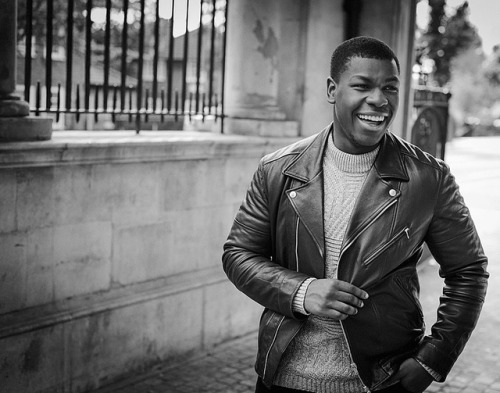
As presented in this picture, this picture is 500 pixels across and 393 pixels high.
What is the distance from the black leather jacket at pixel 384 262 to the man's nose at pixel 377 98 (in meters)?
0.22

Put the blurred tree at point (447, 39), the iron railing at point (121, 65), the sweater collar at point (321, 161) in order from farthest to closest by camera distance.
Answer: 1. the blurred tree at point (447, 39)
2. the iron railing at point (121, 65)
3. the sweater collar at point (321, 161)

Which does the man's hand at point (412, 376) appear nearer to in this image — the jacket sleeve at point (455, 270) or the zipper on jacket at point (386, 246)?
the jacket sleeve at point (455, 270)

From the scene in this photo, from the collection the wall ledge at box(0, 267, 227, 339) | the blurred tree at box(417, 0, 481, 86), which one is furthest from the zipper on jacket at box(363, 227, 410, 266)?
the blurred tree at box(417, 0, 481, 86)

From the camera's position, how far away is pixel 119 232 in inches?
217

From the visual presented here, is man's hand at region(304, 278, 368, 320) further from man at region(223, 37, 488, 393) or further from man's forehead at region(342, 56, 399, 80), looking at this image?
man's forehead at region(342, 56, 399, 80)

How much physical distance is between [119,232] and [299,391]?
3.16 meters

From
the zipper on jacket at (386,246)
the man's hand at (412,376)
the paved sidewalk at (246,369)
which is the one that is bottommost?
the paved sidewalk at (246,369)

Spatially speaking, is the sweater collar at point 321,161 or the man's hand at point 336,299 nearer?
the man's hand at point 336,299

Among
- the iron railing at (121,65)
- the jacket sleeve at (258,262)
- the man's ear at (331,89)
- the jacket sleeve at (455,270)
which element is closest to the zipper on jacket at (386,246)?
the jacket sleeve at (455,270)

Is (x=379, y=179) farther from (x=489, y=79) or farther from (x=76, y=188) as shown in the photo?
(x=489, y=79)

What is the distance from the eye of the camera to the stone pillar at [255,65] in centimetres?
696

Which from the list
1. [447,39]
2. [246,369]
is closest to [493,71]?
[447,39]

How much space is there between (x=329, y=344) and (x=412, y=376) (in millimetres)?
289

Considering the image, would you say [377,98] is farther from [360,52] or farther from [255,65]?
[255,65]
